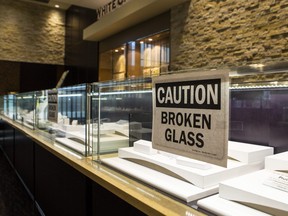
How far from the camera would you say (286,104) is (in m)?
1.20

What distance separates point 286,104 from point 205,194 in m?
0.65

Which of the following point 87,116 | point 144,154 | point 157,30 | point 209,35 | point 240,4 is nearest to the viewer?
point 144,154

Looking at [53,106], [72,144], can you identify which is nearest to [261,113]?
[72,144]

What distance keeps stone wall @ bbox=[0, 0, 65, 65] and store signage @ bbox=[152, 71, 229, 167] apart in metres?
8.73

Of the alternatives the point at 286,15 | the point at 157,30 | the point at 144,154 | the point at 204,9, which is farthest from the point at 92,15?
the point at 144,154

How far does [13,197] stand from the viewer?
9.48ft

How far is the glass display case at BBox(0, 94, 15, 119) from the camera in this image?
438cm

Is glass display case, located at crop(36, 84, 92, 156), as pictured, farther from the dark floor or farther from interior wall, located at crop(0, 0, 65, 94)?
interior wall, located at crop(0, 0, 65, 94)

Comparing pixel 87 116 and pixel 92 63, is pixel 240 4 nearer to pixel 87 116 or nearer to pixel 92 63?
pixel 87 116

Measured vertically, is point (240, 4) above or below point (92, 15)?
below

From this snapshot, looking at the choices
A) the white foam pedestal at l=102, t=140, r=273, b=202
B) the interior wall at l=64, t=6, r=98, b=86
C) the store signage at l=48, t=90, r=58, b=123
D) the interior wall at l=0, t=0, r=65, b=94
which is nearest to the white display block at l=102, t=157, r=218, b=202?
the white foam pedestal at l=102, t=140, r=273, b=202

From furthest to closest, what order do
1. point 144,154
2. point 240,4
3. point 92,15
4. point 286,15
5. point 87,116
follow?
point 92,15
point 240,4
point 286,15
point 87,116
point 144,154

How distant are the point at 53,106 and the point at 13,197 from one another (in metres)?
1.48

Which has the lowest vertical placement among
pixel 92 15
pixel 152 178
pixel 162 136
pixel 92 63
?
pixel 152 178
